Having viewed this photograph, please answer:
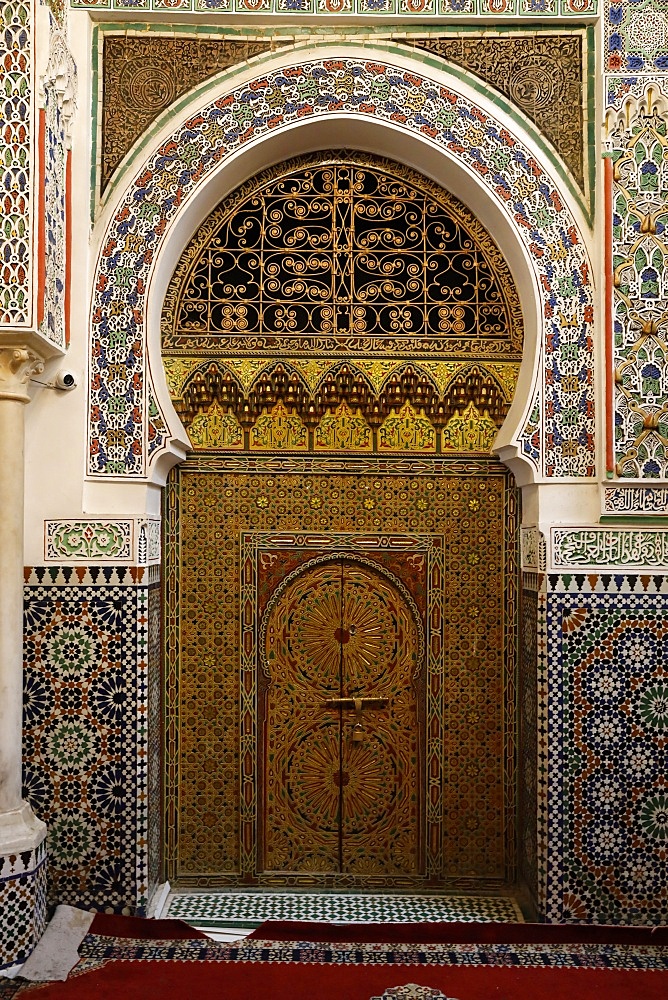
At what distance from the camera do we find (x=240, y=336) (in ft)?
12.3

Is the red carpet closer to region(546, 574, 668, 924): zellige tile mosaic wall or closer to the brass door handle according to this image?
region(546, 574, 668, 924): zellige tile mosaic wall

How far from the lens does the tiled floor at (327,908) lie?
3527 mm

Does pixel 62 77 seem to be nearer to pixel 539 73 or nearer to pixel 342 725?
pixel 539 73

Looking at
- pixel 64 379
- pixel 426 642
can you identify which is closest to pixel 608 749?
pixel 426 642

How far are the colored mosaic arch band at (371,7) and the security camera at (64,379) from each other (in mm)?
1430

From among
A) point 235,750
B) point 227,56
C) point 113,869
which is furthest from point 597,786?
point 227,56

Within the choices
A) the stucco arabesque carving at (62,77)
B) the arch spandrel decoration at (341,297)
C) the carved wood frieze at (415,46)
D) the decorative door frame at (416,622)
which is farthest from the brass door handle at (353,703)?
the stucco arabesque carving at (62,77)

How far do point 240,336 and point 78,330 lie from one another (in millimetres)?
662

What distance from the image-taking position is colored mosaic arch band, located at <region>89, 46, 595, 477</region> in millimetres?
3504

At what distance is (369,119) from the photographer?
3531 millimetres

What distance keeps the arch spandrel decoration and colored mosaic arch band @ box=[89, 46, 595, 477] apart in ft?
0.79

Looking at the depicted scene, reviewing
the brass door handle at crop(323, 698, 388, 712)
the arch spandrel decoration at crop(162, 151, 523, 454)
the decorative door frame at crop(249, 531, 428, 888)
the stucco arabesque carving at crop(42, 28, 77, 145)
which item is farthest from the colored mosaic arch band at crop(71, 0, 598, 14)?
the brass door handle at crop(323, 698, 388, 712)

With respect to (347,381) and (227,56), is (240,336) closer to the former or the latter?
(347,381)

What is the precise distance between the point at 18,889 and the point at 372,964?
4.09ft
